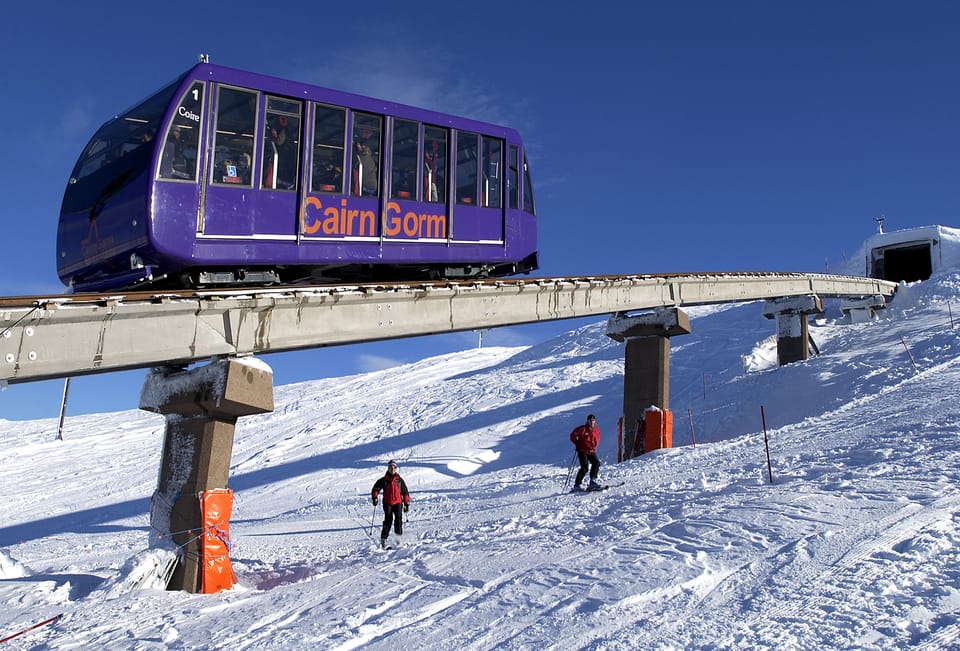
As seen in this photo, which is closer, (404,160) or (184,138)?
(184,138)

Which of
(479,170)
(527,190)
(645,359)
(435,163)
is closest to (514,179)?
(527,190)

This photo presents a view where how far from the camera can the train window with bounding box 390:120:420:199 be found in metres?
11.4

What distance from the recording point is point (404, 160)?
11.5m

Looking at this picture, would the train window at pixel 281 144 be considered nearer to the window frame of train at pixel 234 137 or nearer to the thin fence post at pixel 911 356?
the window frame of train at pixel 234 137

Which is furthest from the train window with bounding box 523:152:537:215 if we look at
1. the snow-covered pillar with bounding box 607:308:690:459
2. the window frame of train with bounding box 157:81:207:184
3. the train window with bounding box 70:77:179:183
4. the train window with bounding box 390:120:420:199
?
the train window with bounding box 70:77:179:183

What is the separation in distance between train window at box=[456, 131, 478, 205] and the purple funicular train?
2cm

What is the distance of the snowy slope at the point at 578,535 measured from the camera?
5.83 metres

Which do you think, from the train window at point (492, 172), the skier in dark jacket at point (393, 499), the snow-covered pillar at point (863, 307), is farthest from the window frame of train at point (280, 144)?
the snow-covered pillar at point (863, 307)

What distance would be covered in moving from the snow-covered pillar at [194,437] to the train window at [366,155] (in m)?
2.96

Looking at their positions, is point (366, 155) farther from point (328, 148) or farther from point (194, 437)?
point (194, 437)

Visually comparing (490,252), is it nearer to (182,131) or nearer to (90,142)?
(182,131)

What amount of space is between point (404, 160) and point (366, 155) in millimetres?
677

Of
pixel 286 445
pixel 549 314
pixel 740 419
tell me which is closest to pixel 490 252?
pixel 549 314

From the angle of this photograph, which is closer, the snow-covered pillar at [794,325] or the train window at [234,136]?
the train window at [234,136]
